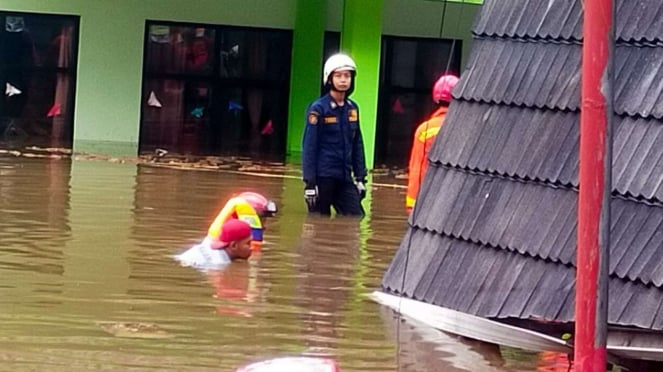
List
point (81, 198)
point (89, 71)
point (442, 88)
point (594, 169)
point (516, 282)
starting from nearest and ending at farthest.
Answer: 1. point (594, 169)
2. point (516, 282)
3. point (442, 88)
4. point (81, 198)
5. point (89, 71)

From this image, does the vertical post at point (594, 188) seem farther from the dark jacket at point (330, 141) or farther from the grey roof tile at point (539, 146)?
the dark jacket at point (330, 141)

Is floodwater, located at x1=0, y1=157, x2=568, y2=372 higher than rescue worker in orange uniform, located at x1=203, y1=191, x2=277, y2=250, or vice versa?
rescue worker in orange uniform, located at x1=203, y1=191, x2=277, y2=250

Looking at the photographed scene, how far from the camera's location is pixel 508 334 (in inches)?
274

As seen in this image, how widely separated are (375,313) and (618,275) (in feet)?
7.75

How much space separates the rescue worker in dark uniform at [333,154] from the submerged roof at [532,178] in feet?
19.1

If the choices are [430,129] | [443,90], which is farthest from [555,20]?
[430,129]

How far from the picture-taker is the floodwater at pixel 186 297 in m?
7.32

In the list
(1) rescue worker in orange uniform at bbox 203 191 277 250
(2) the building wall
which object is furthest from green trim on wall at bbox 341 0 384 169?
(1) rescue worker in orange uniform at bbox 203 191 277 250

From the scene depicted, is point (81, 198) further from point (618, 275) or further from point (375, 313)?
point (618, 275)

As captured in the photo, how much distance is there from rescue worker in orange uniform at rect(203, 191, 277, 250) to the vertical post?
260 inches

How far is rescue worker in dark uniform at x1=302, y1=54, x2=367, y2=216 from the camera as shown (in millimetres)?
14266

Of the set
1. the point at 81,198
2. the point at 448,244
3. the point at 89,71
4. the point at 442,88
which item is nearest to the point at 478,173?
the point at 448,244

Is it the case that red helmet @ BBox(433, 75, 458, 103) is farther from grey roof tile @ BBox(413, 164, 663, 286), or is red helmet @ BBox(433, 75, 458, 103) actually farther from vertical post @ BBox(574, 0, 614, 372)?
vertical post @ BBox(574, 0, 614, 372)

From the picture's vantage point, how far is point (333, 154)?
14.5 m
